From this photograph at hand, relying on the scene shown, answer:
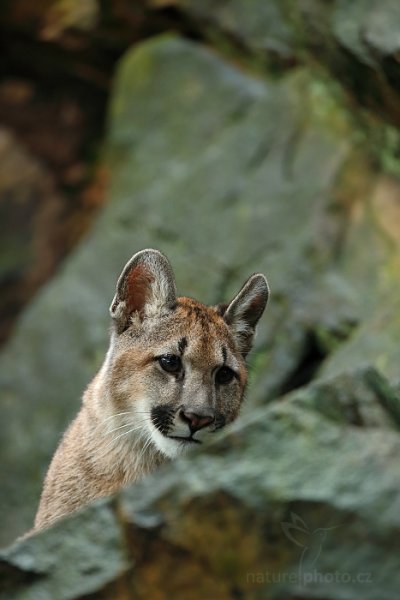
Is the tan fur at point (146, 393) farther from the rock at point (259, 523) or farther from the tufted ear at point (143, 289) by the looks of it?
the rock at point (259, 523)

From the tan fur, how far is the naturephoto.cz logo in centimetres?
307

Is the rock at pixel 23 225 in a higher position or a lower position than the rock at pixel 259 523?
lower

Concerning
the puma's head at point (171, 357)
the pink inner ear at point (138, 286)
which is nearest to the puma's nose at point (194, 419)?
the puma's head at point (171, 357)

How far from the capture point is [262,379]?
14305mm

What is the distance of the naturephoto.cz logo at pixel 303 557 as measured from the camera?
5645 mm

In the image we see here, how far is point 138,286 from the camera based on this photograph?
9766 mm

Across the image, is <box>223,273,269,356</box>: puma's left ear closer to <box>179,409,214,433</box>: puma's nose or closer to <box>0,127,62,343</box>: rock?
<box>179,409,214,433</box>: puma's nose

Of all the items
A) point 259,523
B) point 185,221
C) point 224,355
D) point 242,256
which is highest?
point 259,523

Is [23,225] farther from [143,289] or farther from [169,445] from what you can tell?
[169,445]

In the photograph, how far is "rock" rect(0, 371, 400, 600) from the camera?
564 centimetres

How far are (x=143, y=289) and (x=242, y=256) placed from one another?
581 cm

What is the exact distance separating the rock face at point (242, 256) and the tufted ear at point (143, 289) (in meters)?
1.46

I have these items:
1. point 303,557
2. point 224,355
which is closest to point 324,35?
point 224,355

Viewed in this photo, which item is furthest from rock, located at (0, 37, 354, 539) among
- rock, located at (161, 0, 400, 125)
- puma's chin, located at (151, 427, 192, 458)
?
puma's chin, located at (151, 427, 192, 458)
